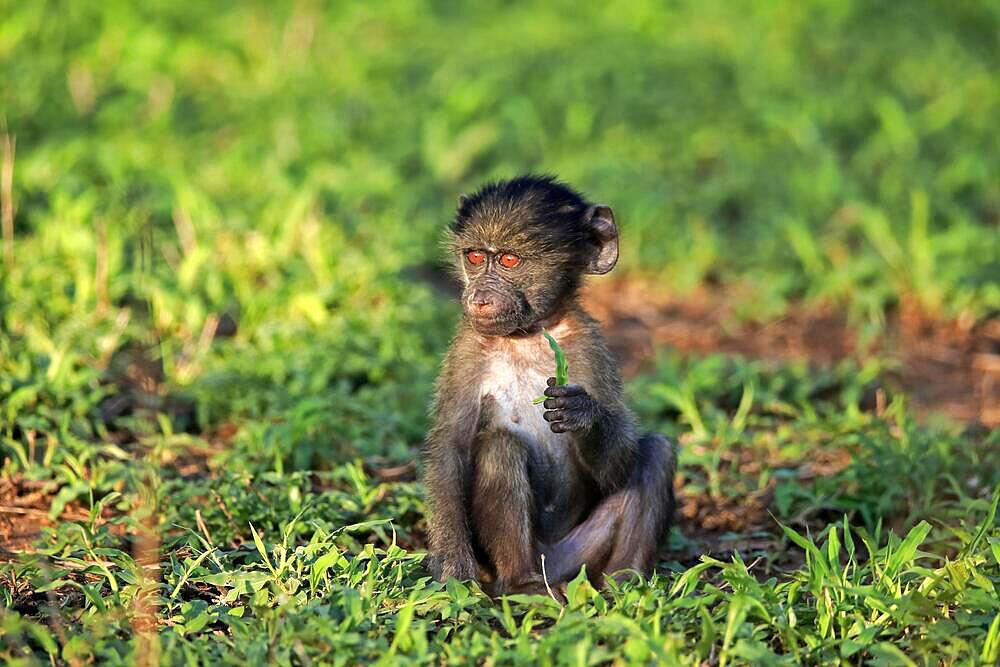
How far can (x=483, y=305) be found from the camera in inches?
214

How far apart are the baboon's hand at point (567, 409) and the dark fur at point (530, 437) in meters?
0.08

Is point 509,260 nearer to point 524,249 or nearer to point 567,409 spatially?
point 524,249

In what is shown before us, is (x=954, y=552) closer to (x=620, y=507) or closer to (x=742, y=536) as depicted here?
(x=742, y=536)

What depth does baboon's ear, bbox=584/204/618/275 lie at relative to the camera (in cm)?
577

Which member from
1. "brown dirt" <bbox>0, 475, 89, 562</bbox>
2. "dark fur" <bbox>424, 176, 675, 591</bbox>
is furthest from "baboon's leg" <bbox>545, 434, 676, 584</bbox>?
"brown dirt" <bbox>0, 475, 89, 562</bbox>

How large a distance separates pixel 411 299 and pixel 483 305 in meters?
2.83

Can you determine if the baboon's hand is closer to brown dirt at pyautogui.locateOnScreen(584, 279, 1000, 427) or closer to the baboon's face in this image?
the baboon's face

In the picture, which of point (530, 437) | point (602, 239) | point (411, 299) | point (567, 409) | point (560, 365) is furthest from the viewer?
point (411, 299)

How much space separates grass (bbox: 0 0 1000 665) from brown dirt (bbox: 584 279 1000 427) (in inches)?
6.6

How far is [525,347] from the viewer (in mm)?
5617

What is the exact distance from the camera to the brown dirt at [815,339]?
321 inches

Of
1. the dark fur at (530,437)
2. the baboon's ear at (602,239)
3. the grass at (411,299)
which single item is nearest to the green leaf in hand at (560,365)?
the dark fur at (530,437)

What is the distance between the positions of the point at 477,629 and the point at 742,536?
1813 mm

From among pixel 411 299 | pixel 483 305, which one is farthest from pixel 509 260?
pixel 411 299
